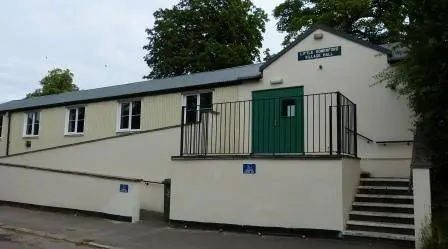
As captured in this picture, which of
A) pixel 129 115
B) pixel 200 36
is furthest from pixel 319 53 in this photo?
pixel 200 36

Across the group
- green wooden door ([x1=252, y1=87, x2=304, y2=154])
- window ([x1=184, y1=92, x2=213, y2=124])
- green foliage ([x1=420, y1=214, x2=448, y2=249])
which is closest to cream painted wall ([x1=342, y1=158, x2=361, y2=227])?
green foliage ([x1=420, y1=214, x2=448, y2=249])

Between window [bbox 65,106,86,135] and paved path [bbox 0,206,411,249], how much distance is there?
7446 millimetres

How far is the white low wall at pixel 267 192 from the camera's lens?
396 inches

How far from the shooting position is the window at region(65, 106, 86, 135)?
20844 millimetres

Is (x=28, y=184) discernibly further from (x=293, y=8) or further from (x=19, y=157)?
(x=293, y=8)

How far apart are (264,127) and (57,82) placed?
1622 inches

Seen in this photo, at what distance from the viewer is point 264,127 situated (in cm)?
1438

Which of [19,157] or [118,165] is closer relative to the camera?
[118,165]

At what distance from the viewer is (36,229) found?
11625 millimetres

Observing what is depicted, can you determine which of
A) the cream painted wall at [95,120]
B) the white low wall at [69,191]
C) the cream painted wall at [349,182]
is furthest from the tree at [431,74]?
the cream painted wall at [95,120]

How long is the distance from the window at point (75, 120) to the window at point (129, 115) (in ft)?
8.54

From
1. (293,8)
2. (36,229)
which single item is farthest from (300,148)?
(293,8)

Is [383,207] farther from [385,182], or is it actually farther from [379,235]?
[385,182]

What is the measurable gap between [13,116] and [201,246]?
744 inches
